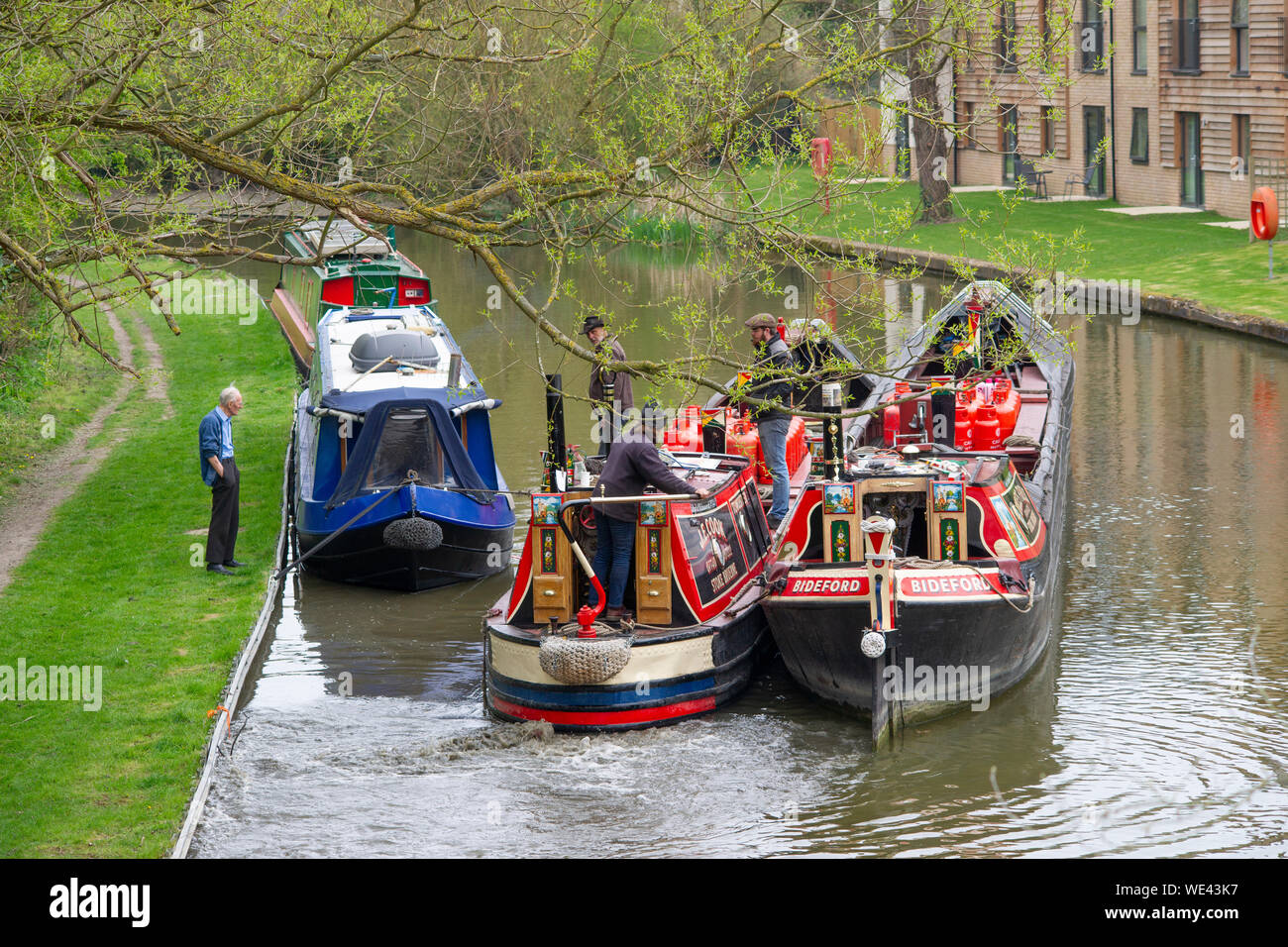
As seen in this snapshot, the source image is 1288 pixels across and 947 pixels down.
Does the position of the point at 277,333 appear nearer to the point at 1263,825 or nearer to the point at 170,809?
the point at 170,809

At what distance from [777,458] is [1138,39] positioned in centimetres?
3078

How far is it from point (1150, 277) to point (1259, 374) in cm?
730

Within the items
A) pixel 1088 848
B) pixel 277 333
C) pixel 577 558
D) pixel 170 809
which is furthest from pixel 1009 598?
pixel 277 333

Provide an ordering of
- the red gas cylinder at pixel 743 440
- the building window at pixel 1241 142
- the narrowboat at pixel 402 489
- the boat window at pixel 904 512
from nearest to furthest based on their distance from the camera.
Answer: the boat window at pixel 904 512
the narrowboat at pixel 402 489
the red gas cylinder at pixel 743 440
the building window at pixel 1241 142

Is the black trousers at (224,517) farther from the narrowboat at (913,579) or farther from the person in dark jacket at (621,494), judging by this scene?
the narrowboat at (913,579)

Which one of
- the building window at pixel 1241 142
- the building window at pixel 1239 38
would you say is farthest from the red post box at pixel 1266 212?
the building window at pixel 1239 38

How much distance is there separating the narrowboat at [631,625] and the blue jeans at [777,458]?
196cm

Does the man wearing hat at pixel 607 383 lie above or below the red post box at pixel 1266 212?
below

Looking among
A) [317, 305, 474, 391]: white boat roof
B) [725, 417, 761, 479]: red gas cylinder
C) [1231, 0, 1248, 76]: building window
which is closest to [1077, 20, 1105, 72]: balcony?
[1231, 0, 1248, 76]: building window

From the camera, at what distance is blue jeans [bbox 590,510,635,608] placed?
11297 mm

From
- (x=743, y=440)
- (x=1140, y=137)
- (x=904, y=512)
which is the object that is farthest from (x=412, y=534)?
(x=1140, y=137)

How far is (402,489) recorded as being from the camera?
14664mm

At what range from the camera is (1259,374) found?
2275 centimetres

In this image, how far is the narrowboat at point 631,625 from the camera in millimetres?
10852
